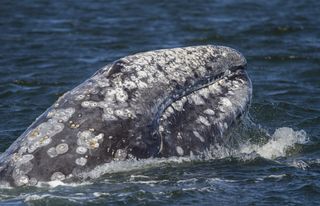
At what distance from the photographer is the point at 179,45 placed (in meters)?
18.2

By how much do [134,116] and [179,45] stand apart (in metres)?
9.97

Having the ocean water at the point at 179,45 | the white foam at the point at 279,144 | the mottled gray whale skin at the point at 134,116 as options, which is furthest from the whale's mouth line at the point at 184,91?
the white foam at the point at 279,144

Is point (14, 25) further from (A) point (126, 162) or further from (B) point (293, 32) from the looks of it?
(A) point (126, 162)

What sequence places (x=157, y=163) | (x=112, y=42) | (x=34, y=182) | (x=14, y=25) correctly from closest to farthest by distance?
(x=34, y=182) → (x=157, y=163) → (x=112, y=42) → (x=14, y=25)

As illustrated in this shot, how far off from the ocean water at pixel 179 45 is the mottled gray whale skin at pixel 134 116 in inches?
6.0

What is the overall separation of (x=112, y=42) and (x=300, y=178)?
10.2 meters

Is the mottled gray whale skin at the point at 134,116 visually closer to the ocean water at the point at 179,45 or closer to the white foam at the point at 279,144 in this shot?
the ocean water at the point at 179,45

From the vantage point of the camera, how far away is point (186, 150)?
8891 millimetres

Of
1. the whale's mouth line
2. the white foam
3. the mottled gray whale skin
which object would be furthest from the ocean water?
the whale's mouth line

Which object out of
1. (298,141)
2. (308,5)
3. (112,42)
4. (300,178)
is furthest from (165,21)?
(300,178)

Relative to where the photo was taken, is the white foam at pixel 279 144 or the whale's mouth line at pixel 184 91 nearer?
the whale's mouth line at pixel 184 91

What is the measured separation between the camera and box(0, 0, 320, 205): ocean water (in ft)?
27.1

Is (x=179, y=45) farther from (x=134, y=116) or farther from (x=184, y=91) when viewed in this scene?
(x=134, y=116)

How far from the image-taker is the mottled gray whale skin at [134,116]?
8.05 metres
